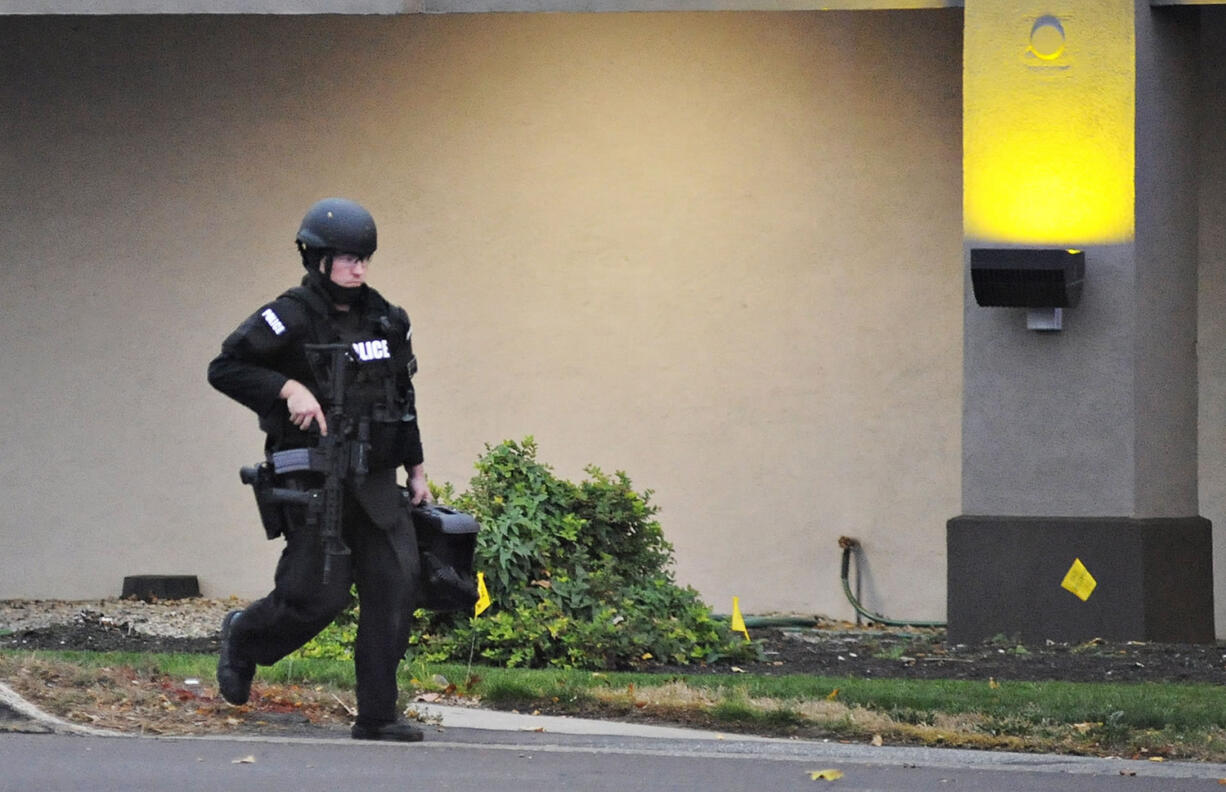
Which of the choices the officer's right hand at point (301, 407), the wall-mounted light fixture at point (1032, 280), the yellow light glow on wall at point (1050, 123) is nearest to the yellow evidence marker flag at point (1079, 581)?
the wall-mounted light fixture at point (1032, 280)

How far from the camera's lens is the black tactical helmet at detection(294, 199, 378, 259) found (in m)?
7.36

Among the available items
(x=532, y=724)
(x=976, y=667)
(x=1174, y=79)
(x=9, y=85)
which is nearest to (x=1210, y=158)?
(x=1174, y=79)

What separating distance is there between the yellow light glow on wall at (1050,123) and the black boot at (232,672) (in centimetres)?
579

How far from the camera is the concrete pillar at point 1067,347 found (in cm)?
1178

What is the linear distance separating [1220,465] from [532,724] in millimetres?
6483

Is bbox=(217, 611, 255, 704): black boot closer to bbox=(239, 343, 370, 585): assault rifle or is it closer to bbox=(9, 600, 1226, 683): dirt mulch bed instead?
bbox=(239, 343, 370, 585): assault rifle

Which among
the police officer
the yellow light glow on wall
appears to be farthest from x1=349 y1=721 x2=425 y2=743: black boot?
the yellow light glow on wall

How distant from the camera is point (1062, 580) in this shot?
11.9 m

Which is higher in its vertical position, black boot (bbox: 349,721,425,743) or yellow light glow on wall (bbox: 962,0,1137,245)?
yellow light glow on wall (bbox: 962,0,1137,245)

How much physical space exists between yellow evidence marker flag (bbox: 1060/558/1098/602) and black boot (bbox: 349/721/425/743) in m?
5.28

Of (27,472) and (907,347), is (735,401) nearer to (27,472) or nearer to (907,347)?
(907,347)

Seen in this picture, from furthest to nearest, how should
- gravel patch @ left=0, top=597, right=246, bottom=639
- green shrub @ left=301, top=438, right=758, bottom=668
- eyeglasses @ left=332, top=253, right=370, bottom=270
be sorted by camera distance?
gravel patch @ left=0, top=597, right=246, bottom=639 < green shrub @ left=301, top=438, right=758, bottom=668 < eyeglasses @ left=332, top=253, right=370, bottom=270

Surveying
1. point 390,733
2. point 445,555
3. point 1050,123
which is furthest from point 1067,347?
point 390,733

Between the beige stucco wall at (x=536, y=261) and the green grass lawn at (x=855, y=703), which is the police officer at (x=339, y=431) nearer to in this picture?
the green grass lawn at (x=855, y=703)
